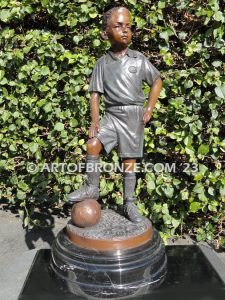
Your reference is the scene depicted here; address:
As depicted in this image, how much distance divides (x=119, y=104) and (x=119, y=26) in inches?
21.9

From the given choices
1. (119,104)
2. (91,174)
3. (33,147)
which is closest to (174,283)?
(91,174)

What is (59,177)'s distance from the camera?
14.1 feet

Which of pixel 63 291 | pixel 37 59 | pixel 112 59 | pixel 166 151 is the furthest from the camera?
pixel 37 59

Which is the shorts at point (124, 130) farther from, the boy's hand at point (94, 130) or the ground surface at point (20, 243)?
the ground surface at point (20, 243)

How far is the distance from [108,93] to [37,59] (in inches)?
73.0

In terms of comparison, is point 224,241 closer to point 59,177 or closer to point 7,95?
point 59,177

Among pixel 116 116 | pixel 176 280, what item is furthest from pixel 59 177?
pixel 176 280

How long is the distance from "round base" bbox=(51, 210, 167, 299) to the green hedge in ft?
4.49

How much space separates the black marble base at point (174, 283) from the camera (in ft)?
7.94

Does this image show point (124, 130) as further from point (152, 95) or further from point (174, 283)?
point (174, 283)

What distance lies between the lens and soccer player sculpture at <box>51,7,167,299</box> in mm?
2479

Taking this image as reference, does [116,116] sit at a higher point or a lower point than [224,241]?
higher

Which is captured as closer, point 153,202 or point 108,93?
point 108,93

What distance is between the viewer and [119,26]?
2525mm
